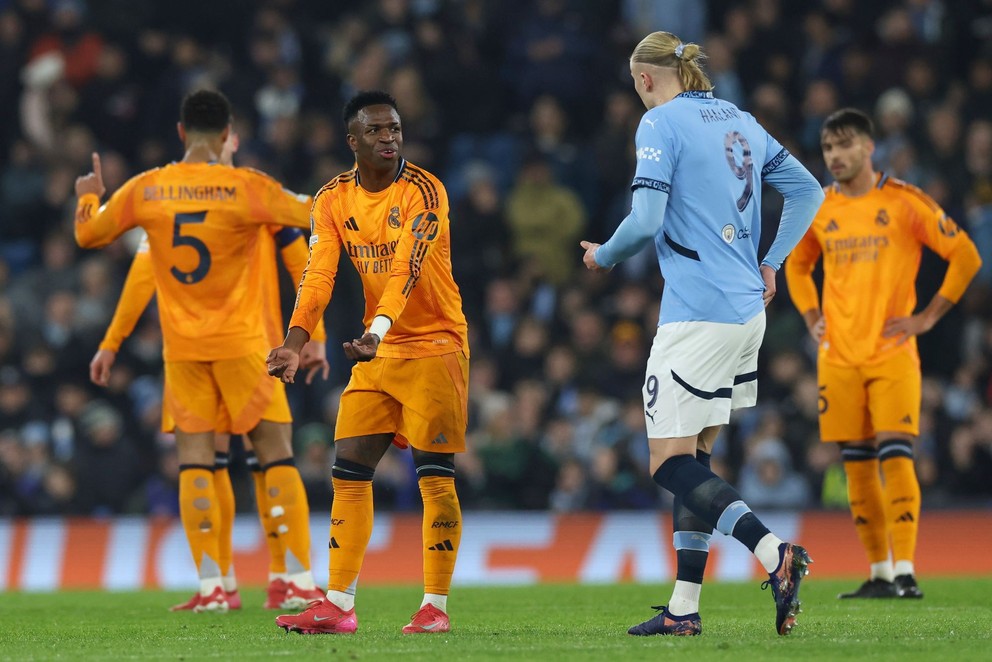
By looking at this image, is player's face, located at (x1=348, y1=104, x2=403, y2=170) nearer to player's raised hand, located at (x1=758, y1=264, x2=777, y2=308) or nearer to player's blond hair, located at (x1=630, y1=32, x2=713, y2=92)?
player's blond hair, located at (x1=630, y1=32, x2=713, y2=92)

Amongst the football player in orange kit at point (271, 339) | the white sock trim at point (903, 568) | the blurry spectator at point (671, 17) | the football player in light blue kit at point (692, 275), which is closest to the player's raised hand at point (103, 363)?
the football player in orange kit at point (271, 339)

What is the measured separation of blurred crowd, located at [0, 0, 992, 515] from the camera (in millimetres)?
13906

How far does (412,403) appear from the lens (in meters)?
7.25

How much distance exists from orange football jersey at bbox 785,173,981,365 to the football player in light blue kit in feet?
9.31

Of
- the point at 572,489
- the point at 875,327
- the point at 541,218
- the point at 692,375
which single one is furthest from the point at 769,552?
the point at 541,218

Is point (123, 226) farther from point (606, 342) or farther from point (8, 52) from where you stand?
point (8, 52)

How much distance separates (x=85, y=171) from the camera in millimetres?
16703

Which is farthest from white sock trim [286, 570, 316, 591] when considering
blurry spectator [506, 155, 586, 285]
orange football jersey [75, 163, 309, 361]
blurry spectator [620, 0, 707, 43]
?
blurry spectator [620, 0, 707, 43]

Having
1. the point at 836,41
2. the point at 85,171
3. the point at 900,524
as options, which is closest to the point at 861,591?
the point at 900,524

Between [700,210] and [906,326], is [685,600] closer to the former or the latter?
[700,210]

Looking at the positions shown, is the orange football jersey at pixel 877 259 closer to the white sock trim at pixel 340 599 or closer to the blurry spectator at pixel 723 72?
the white sock trim at pixel 340 599

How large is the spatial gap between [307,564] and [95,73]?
10.2 meters

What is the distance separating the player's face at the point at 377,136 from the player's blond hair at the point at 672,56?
1.15m

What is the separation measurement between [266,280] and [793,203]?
344 centimetres
